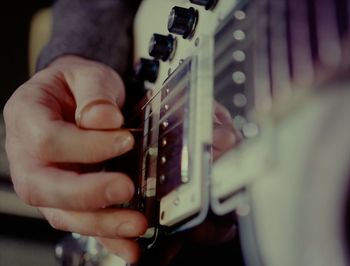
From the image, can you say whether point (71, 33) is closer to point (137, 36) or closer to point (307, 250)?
point (137, 36)

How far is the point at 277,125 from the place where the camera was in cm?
28

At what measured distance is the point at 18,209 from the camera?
965 mm

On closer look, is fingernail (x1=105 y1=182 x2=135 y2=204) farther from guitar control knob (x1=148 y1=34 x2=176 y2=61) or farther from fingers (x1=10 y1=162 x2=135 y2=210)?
guitar control knob (x1=148 y1=34 x2=176 y2=61)

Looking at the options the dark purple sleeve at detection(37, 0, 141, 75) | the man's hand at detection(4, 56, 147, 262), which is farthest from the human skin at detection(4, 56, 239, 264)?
the dark purple sleeve at detection(37, 0, 141, 75)

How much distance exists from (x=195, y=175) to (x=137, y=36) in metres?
0.34

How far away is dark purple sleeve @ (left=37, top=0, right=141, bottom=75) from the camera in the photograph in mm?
646

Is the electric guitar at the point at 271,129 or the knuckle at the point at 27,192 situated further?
the knuckle at the point at 27,192

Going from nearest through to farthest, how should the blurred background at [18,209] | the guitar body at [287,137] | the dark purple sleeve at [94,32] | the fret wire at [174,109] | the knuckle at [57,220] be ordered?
the guitar body at [287,137] < the fret wire at [174,109] < the knuckle at [57,220] < the dark purple sleeve at [94,32] < the blurred background at [18,209]

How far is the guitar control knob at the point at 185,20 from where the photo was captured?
1.41 feet

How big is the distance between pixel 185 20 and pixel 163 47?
0.18 feet

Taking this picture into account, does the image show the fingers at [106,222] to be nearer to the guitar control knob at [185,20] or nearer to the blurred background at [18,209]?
the guitar control knob at [185,20]

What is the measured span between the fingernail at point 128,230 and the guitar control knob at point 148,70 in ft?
0.54

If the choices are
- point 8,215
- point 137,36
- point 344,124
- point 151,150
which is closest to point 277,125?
point 344,124

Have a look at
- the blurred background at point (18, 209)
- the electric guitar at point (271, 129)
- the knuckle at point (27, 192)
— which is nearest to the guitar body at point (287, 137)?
the electric guitar at point (271, 129)
